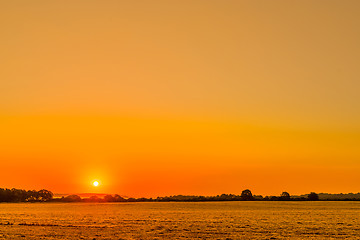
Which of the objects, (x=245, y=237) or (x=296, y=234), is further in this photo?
(x=296, y=234)

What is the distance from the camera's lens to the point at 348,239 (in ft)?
190

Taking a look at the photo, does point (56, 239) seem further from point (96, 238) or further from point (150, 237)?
point (150, 237)

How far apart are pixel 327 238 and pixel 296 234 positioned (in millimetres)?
6181

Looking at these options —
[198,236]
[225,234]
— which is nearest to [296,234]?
[225,234]

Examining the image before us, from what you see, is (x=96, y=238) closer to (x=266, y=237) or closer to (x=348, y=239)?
(x=266, y=237)

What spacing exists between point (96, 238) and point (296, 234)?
97.0 feet

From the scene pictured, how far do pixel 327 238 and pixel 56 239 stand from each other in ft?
121

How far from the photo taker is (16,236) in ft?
197

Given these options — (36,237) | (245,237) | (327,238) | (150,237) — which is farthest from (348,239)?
(36,237)

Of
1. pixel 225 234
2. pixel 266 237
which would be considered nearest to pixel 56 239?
pixel 225 234

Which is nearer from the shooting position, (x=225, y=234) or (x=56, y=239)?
(x=56, y=239)

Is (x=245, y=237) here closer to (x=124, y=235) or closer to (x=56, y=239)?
(x=124, y=235)

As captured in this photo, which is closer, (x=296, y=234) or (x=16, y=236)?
(x=16, y=236)

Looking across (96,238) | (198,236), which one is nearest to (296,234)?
(198,236)
